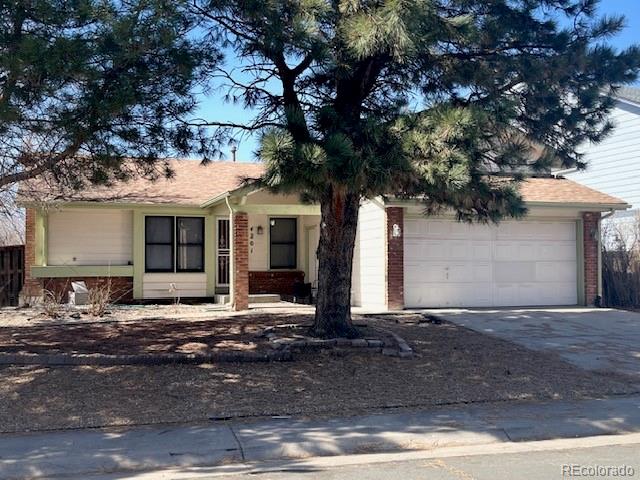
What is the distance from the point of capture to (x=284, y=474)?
585 centimetres

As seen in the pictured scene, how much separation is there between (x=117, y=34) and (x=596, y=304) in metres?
14.9

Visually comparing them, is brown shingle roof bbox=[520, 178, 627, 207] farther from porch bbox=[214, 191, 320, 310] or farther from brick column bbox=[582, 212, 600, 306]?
porch bbox=[214, 191, 320, 310]

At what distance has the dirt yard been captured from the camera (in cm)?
757

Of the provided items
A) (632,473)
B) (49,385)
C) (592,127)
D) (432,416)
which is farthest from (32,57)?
(592,127)

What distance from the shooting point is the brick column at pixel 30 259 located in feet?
55.6

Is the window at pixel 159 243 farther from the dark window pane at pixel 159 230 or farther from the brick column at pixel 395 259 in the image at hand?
the brick column at pixel 395 259

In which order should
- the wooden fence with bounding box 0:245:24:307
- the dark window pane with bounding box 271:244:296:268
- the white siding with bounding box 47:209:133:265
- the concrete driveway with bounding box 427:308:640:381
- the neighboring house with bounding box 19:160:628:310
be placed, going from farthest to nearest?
the dark window pane with bounding box 271:244:296:268 → the wooden fence with bounding box 0:245:24:307 → the white siding with bounding box 47:209:133:265 → the neighboring house with bounding box 19:160:628:310 → the concrete driveway with bounding box 427:308:640:381

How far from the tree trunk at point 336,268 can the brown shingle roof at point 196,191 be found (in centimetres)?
570

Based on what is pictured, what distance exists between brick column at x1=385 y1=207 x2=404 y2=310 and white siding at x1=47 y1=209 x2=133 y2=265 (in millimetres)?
7263

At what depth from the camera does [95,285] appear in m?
17.2

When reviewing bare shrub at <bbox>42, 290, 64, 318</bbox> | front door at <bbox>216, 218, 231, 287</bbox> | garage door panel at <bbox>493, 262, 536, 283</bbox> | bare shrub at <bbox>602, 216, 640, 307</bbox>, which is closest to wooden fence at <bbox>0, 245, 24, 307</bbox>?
bare shrub at <bbox>42, 290, 64, 318</bbox>

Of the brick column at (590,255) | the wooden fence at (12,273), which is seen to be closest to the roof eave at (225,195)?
the wooden fence at (12,273)

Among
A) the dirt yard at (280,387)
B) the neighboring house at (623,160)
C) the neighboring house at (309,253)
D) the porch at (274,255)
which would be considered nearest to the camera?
the dirt yard at (280,387)

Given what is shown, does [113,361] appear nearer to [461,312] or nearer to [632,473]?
[632,473]
